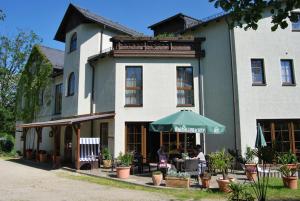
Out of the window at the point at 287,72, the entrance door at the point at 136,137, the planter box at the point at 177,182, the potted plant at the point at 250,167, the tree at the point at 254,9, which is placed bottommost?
the planter box at the point at 177,182

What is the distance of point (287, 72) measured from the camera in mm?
16125

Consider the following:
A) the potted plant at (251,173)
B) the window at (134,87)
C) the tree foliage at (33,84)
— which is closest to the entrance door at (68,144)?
the tree foliage at (33,84)

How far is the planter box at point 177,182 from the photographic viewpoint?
35.8 ft

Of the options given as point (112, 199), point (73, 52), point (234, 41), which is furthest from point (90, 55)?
point (112, 199)

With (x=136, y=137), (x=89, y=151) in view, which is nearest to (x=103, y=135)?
(x=89, y=151)

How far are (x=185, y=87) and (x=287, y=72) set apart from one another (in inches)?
201

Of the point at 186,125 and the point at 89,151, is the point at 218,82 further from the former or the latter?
the point at 89,151

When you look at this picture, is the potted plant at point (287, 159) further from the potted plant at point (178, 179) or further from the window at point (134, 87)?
the window at point (134, 87)

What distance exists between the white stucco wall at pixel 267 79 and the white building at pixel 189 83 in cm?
5

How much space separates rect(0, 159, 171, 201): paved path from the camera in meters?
9.35

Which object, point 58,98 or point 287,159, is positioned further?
point 58,98

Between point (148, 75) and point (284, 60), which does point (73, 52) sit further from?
point (284, 60)

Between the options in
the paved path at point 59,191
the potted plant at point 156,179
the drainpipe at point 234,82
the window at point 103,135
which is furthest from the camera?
the window at point 103,135

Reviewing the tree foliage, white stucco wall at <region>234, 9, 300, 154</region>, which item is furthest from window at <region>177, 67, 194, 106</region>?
the tree foliage
